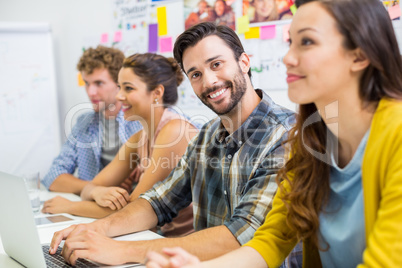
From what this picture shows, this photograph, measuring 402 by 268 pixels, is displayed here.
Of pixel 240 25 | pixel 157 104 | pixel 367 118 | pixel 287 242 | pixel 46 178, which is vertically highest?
pixel 240 25

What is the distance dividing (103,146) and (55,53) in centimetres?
170

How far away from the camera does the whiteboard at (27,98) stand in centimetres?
347

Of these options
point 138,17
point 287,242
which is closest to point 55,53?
point 138,17

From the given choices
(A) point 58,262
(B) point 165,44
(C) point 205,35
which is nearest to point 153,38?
(B) point 165,44

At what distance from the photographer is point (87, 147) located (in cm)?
258

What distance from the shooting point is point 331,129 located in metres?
0.96

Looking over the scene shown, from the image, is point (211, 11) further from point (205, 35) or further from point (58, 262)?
point (58, 262)

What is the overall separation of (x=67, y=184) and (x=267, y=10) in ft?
4.75

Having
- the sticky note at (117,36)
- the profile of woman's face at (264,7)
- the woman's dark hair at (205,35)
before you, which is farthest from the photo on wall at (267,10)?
the sticky note at (117,36)

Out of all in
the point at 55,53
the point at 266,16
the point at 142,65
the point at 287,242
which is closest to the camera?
the point at 287,242

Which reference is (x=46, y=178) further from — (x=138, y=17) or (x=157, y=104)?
(x=138, y=17)

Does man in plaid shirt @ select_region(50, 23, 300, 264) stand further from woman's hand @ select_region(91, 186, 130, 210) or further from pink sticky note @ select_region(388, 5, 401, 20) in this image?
pink sticky note @ select_region(388, 5, 401, 20)

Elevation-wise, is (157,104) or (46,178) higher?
(157,104)

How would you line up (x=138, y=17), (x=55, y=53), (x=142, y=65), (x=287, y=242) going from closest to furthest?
(x=287, y=242), (x=142, y=65), (x=138, y=17), (x=55, y=53)
